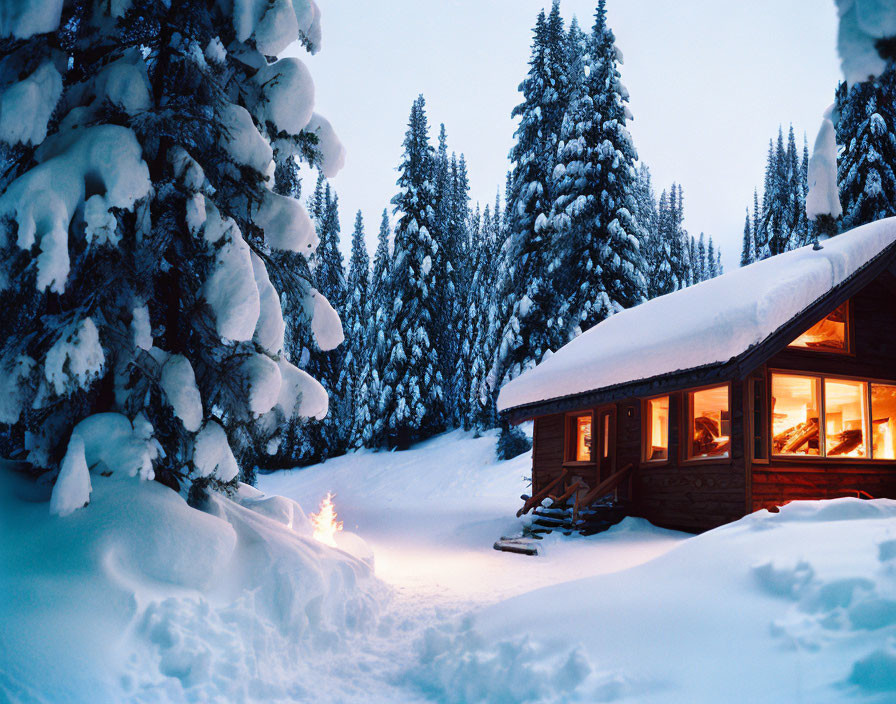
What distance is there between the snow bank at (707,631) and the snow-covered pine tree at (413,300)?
86.3 feet

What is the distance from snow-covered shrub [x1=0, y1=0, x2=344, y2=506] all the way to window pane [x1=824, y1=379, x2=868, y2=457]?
437 inches

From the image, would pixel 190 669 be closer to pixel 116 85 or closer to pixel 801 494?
pixel 116 85

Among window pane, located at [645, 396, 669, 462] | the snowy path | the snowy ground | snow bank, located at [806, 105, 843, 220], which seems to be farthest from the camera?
window pane, located at [645, 396, 669, 462]

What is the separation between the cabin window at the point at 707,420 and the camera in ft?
45.9

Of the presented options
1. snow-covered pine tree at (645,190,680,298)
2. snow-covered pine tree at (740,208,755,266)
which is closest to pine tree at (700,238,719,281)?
snow-covered pine tree at (740,208,755,266)

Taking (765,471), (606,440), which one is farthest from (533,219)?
(765,471)

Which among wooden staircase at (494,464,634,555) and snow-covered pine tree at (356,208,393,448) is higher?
snow-covered pine tree at (356,208,393,448)

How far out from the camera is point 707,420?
14.5 m

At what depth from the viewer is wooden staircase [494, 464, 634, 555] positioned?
13.8 meters

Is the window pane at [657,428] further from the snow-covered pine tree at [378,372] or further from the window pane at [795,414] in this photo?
the snow-covered pine tree at [378,372]

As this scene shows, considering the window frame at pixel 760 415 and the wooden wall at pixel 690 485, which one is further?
the wooden wall at pixel 690 485

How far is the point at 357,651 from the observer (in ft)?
21.2

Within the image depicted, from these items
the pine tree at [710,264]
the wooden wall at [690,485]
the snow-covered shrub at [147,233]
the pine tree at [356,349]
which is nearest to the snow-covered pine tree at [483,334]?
the pine tree at [356,349]

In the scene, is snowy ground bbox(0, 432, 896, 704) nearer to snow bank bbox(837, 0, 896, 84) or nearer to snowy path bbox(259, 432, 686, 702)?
snowy path bbox(259, 432, 686, 702)
